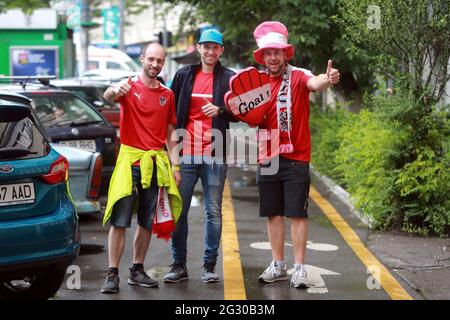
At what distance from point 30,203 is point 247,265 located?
8.03 ft

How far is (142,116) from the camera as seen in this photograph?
6.75m

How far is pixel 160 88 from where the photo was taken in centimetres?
683

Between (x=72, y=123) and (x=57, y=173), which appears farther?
(x=72, y=123)

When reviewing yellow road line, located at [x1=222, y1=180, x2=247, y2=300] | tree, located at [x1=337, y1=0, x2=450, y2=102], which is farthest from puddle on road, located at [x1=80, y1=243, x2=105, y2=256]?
tree, located at [x1=337, y1=0, x2=450, y2=102]

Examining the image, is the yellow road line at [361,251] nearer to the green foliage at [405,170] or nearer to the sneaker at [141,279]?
the green foliage at [405,170]

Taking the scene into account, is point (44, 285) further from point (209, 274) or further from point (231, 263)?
point (231, 263)

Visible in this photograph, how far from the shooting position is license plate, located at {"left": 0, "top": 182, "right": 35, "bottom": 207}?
18.8 feet

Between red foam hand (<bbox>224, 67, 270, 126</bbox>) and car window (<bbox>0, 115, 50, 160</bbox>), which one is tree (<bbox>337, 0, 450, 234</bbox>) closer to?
red foam hand (<bbox>224, 67, 270, 126</bbox>)

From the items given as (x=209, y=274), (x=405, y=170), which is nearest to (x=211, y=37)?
(x=209, y=274)

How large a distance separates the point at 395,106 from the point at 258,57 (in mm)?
2476

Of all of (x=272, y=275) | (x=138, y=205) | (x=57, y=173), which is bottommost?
(x=272, y=275)

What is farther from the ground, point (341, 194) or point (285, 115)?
point (285, 115)

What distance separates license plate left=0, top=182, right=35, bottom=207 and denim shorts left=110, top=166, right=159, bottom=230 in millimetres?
918
